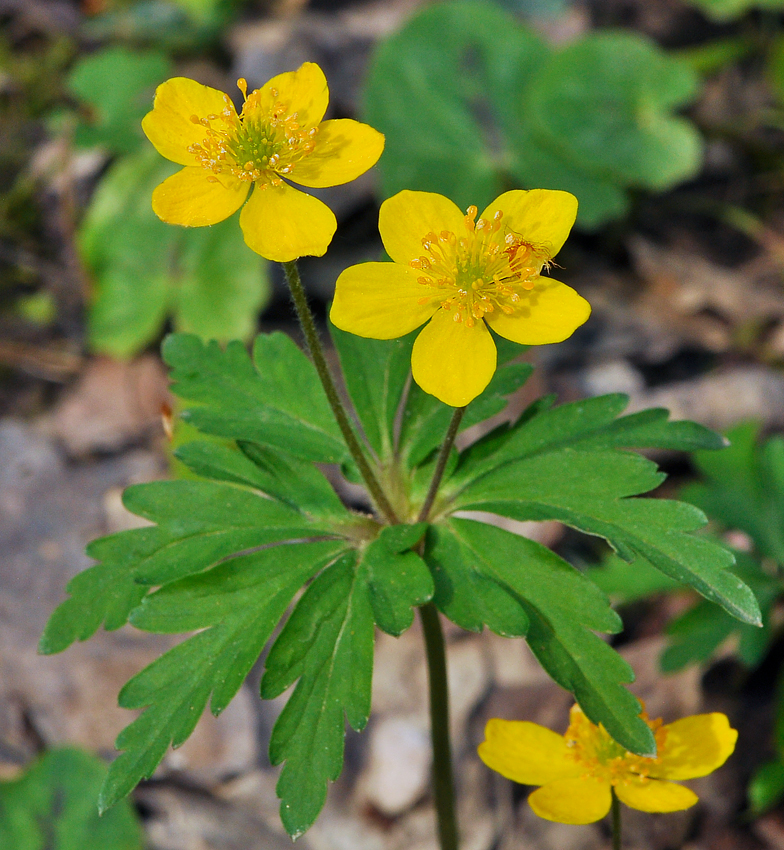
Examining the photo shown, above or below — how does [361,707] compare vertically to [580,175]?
above

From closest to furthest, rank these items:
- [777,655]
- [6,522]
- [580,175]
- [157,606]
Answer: [157,606] → [777,655] → [6,522] → [580,175]

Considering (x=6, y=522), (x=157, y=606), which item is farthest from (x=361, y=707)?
(x=6, y=522)

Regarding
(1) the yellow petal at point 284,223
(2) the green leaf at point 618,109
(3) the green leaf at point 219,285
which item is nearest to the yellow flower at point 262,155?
(1) the yellow petal at point 284,223

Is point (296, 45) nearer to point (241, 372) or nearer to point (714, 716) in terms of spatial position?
point (241, 372)

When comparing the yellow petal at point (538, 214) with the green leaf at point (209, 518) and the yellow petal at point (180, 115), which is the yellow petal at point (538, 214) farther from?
the green leaf at point (209, 518)

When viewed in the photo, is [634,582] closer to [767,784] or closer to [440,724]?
[767,784]

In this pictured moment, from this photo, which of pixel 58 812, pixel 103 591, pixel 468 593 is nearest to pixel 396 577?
pixel 468 593
